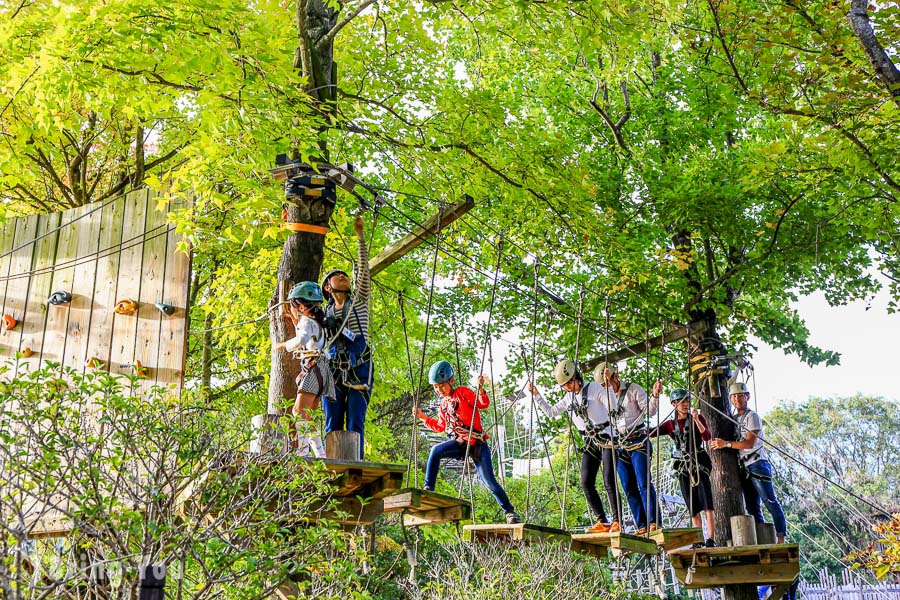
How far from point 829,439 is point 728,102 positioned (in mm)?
28736

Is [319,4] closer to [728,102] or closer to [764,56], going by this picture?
[764,56]

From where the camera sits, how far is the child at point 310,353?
617 centimetres

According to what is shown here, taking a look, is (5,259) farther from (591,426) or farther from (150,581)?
(150,581)

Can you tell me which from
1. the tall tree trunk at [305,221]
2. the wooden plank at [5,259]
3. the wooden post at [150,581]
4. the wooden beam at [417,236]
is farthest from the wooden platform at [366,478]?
the wooden plank at [5,259]

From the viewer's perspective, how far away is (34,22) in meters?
6.62

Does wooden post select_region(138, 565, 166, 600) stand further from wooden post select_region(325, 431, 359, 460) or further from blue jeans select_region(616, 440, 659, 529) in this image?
blue jeans select_region(616, 440, 659, 529)

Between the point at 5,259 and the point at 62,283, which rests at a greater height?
the point at 5,259

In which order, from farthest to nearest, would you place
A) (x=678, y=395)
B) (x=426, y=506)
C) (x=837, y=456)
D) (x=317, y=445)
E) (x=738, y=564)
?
(x=837, y=456) → (x=678, y=395) → (x=738, y=564) → (x=426, y=506) → (x=317, y=445)

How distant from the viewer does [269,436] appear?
4965 millimetres

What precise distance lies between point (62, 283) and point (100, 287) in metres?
0.38

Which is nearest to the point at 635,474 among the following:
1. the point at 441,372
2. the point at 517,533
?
the point at 517,533

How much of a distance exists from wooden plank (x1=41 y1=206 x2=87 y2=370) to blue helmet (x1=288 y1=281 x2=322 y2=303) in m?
2.26

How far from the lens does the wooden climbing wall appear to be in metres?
6.95

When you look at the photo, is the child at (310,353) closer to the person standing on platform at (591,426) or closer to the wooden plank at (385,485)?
the wooden plank at (385,485)
